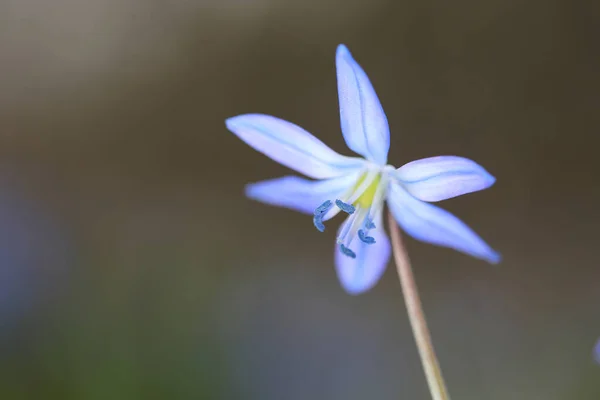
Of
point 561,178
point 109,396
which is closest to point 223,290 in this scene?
point 109,396

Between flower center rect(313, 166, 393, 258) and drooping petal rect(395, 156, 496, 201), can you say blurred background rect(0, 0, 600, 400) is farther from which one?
drooping petal rect(395, 156, 496, 201)

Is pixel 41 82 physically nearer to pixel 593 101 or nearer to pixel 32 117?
pixel 32 117

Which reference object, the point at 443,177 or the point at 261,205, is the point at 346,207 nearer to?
the point at 443,177

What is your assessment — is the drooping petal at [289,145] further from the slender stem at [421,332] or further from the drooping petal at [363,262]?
the slender stem at [421,332]

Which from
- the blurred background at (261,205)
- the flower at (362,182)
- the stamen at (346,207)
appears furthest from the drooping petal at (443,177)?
the blurred background at (261,205)

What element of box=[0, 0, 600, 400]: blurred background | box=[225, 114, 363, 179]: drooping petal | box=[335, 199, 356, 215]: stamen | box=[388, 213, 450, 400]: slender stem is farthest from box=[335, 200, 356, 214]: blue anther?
box=[0, 0, 600, 400]: blurred background

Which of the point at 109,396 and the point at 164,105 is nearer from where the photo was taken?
the point at 109,396

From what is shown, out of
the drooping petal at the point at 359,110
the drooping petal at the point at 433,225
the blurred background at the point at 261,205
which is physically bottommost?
the drooping petal at the point at 433,225
